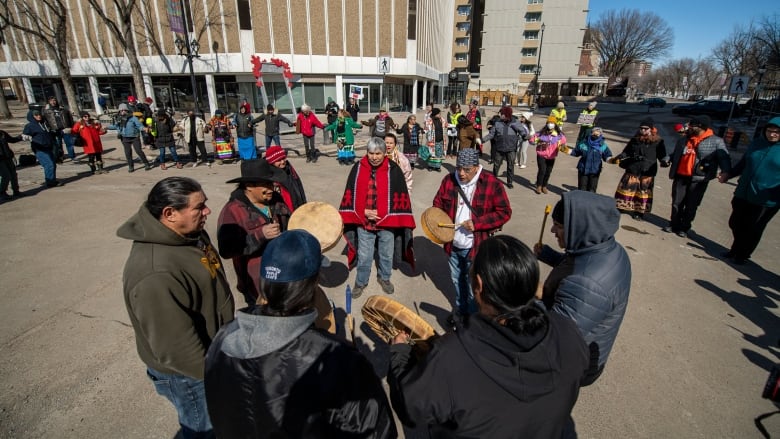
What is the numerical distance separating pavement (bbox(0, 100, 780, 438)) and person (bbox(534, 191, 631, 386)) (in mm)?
1441

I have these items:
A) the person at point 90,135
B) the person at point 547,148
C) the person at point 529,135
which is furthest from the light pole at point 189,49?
the person at point 547,148

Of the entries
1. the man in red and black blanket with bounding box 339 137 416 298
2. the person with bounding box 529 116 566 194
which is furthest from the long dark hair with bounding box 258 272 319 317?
the person with bounding box 529 116 566 194

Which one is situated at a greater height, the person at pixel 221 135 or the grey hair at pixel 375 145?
the grey hair at pixel 375 145

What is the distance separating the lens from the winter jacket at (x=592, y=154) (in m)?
7.62

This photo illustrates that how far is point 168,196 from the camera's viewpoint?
198 centimetres

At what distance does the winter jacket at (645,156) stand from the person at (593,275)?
616cm

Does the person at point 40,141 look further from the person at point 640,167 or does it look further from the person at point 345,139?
the person at point 640,167

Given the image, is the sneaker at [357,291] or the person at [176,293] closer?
the person at [176,293]

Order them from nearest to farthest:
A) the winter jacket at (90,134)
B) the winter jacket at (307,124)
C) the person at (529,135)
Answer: the winter jacket at (90,134)
the person at (529,135)
the winter jacket at (307,124)

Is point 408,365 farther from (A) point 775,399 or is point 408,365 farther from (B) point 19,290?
(B) point 19,290

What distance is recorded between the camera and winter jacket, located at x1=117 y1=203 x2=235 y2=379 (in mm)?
1763

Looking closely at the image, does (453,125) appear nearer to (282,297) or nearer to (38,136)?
(38,136)

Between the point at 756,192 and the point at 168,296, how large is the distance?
7381 millimetres

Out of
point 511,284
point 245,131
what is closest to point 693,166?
point 511,284
